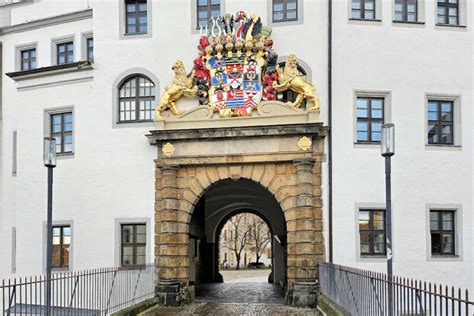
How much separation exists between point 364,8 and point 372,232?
6.33m

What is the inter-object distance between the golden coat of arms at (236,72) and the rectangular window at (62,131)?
11.5ft

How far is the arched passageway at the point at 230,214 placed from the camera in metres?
26.6

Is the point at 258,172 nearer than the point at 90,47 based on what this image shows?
Yes

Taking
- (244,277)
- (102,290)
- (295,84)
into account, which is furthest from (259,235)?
(102,290)

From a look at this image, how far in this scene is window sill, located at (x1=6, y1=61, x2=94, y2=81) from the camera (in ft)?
65.5

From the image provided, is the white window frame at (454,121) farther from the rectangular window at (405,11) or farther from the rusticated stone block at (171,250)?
the rusticated stone block at (171,250)

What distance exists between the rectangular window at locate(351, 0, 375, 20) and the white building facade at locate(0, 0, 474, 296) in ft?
0.10

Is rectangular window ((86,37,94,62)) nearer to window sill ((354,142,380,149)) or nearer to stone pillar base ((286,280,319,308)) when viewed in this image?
window sill ((354,142,380,149))

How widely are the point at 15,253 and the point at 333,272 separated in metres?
12.6

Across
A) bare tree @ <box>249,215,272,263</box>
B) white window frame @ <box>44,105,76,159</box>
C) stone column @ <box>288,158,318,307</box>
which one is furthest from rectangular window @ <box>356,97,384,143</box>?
bare tree @ <box>249,215,272,263</box>

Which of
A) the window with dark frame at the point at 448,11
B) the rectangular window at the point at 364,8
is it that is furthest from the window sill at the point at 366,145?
the window with dark frame at the point at 448,11

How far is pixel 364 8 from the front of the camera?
18562 millimetres

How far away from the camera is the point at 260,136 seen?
17.9 m

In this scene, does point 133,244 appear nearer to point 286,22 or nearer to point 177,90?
point 177,90
